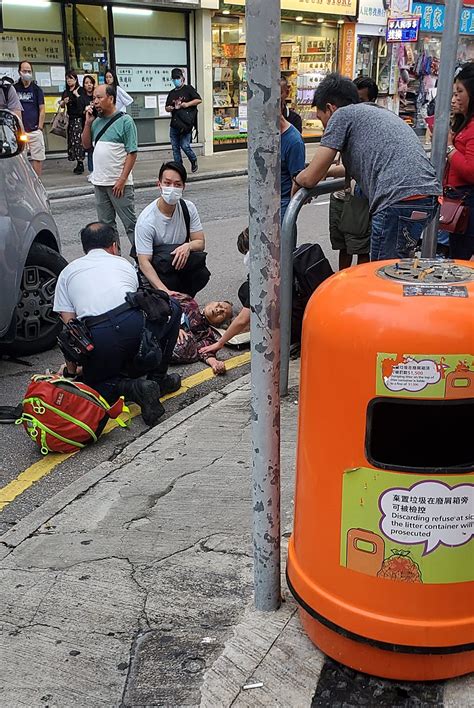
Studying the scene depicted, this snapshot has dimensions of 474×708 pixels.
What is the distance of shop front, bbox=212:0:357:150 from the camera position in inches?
728

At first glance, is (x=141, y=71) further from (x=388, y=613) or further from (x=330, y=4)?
(x=388, y=613)

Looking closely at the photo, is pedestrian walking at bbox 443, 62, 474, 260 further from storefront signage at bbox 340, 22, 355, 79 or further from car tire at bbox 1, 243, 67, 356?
storefront signage at bbox 340, 22, 355, 79

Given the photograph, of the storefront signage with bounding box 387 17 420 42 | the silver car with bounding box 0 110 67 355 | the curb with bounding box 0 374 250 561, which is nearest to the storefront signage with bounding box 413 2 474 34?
the storefront signage with bounding box 387 17 420 42

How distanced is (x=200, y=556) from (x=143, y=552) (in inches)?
9.3

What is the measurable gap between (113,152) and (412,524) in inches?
237

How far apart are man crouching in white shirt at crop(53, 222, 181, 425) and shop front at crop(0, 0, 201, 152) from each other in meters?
12.1

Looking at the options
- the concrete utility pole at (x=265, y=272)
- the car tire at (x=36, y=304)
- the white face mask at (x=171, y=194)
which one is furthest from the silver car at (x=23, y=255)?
the concrete utility pole at (x=265, y=272)

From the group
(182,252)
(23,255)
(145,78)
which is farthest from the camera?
(145,78)

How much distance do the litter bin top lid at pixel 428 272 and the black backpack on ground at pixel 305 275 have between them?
8.37 feet

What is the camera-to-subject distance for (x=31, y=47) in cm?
1527

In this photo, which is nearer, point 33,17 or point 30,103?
point 30,103

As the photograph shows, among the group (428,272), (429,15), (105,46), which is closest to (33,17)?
(105,46)

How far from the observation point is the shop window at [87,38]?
51.7 feet

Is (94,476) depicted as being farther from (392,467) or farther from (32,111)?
(32,111)
